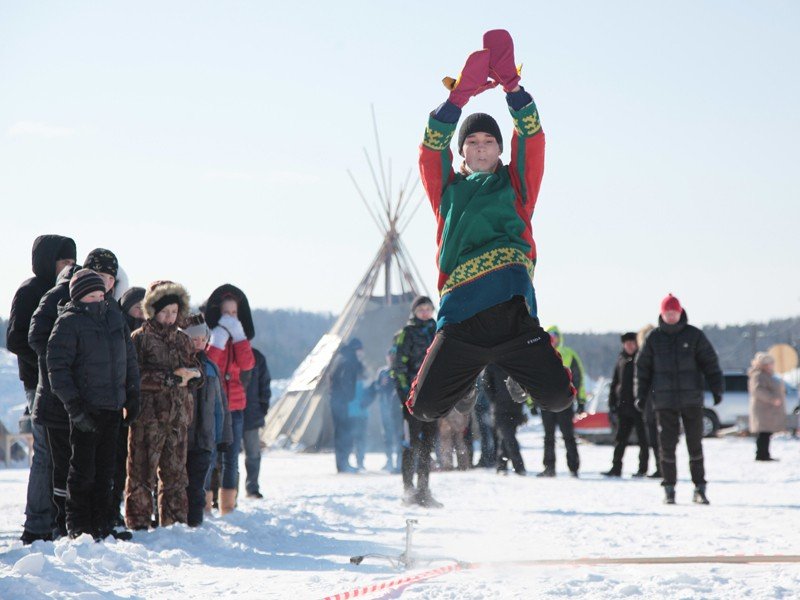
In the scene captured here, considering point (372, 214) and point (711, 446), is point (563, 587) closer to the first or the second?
point (711, 446)

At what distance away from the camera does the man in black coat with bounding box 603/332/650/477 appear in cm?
1221

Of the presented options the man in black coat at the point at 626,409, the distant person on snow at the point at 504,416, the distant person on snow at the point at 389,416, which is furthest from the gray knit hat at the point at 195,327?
the man in black coat at the point at 626,409

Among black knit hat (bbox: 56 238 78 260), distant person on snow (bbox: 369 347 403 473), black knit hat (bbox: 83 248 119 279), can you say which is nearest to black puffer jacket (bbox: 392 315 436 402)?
black knit hat (bbox: 83 248 119 279)

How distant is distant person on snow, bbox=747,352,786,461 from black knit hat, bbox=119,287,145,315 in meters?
9.82

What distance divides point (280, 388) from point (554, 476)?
31030 mm

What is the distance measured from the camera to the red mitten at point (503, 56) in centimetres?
457

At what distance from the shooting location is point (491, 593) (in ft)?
13.6

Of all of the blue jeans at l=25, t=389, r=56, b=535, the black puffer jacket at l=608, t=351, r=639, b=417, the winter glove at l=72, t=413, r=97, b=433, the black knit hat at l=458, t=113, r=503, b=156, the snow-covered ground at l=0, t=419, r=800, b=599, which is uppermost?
the black knit hat at l=458, t=113, r=503, b=156

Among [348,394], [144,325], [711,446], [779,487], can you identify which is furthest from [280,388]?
[144,325]

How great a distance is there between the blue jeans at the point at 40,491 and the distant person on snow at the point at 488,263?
2.32m

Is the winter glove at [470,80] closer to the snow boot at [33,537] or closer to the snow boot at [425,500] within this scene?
the snow boot at [33,537]

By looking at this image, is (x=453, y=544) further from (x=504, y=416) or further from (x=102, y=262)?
(x=504, y=416)

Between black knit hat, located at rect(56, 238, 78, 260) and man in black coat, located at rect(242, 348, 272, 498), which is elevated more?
black knit hat, located at rect(56, 238, 78, 260)

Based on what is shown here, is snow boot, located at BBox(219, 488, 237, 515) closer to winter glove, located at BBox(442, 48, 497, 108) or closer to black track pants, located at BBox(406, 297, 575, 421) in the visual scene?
black track pants, located at BBox(406, 297, 575, 421)
